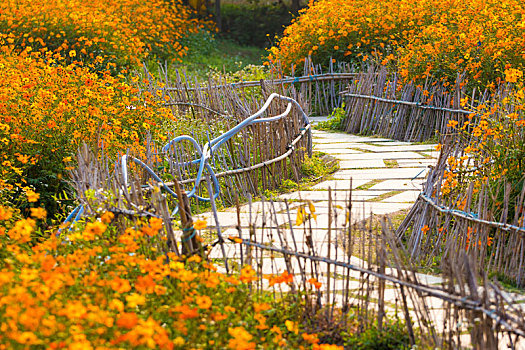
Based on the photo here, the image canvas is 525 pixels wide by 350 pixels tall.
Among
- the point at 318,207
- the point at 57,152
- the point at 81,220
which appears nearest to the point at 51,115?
the point at 57,152

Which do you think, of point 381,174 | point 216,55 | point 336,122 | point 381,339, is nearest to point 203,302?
point 381,339

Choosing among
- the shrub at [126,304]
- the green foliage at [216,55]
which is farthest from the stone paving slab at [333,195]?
the green foliage at [216,55]

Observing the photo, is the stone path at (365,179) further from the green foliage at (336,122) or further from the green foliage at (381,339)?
the green foliage at (381,339)

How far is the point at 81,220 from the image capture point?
351 cm

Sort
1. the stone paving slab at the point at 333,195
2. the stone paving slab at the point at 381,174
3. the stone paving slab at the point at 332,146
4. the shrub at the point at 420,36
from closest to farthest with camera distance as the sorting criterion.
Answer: the stone paving slab at the point at 333,195 < the stone paving slab at the point at 381,174 < the stone paving slab at the point at 332,146 < the shrub at the point at 420,36

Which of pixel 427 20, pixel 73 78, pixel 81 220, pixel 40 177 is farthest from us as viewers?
pixel 427 20

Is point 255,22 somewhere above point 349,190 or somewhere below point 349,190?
above

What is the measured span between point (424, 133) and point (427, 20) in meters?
3.44

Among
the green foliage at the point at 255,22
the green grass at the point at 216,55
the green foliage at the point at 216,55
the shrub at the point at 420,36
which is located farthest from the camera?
the green foliage at the point at 255,22

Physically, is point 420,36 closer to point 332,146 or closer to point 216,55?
point 332,146

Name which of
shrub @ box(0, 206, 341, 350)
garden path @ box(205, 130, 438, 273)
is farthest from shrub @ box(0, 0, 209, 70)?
shrub @ box(0, 206, 341, 350)

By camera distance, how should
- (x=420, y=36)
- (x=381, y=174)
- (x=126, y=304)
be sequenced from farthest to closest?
1. (x=420, y=36)
2. (x=381, y=174)
3. (x=126, y=304)

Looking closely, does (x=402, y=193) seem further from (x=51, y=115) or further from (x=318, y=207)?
(x=51, y=115)

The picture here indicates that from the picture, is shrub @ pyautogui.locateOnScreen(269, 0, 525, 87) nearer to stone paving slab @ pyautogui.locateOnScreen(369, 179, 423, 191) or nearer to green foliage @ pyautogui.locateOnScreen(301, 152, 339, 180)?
green foliage @ pyautogui.locateOnScreen(301, 152, 339, 180)
